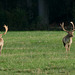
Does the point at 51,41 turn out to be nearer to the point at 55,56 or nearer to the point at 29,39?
the point at 29,39

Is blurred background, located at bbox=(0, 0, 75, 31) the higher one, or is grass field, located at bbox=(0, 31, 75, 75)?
blurred background, located at bbox=(0, 0, 75, 31)

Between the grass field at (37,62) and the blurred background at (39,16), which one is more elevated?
the blurred background at (39,16)

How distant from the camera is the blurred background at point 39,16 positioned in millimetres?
31359

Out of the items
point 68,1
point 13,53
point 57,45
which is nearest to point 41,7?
point 68,1

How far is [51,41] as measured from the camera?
1936 cm

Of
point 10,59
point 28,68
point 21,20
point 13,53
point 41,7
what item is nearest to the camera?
point 28,68

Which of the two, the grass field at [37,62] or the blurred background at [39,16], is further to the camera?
the blurred background at [39,16]

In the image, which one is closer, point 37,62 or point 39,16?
point 37,62

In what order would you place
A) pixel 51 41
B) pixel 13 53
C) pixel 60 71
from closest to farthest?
pixel 60 71, pixel 13 53, pixel 51 41

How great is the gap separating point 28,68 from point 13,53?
161 inches

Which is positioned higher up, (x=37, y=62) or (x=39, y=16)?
(x=39, y=16)

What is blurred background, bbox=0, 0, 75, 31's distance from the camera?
31.4m

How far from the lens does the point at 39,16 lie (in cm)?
3269

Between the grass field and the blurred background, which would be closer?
the grass field
